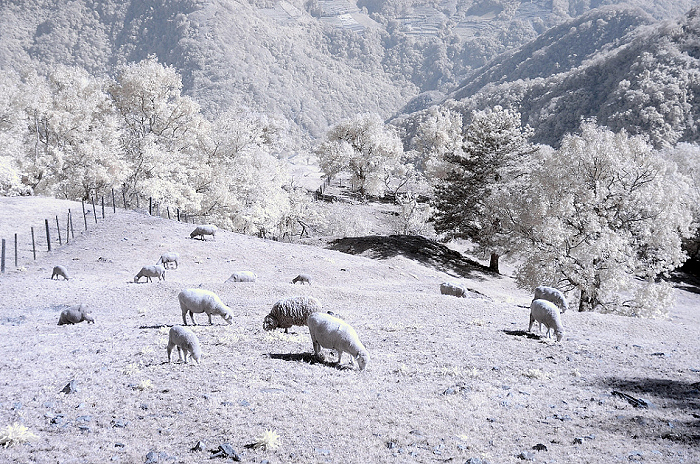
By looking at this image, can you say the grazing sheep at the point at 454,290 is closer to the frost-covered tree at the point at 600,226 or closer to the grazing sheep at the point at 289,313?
the frost-covered tree at the point at 600,226

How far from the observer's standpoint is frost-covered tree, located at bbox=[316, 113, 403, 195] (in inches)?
2522

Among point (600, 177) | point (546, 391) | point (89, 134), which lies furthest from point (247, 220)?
point (546, 391)

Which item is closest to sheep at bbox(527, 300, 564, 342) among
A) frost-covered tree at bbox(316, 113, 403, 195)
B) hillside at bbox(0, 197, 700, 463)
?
hillside at bbox(0, 197, 700, 463)

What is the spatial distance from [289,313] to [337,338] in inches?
103

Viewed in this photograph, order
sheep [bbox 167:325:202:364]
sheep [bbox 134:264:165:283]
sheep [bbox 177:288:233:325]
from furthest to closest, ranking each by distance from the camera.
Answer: sheep [bbox 134:264:165:283], sheep [bbox 177:288:233:325], sheep [bbox 167:325:202:364]

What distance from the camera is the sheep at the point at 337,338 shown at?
9500 mm

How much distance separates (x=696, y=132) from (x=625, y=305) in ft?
257

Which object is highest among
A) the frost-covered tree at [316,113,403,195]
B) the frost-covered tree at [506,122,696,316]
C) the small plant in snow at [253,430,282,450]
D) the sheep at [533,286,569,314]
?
the frost-covered tree at [316,113,403,195]

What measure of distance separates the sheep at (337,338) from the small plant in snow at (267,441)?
337 cm

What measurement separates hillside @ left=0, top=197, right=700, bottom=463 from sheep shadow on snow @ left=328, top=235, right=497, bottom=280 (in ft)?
63.5

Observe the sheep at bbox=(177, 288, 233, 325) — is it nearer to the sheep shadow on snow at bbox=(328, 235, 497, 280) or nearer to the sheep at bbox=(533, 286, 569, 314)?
the sheep at bbox=(533, 286, 569, 314)

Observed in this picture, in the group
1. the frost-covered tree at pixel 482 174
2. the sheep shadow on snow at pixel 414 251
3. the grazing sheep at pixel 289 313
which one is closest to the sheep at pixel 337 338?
the grazing sheep at pixel 289 313

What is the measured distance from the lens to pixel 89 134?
40.9m

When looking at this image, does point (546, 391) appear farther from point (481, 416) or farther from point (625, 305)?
point (625, 305)
